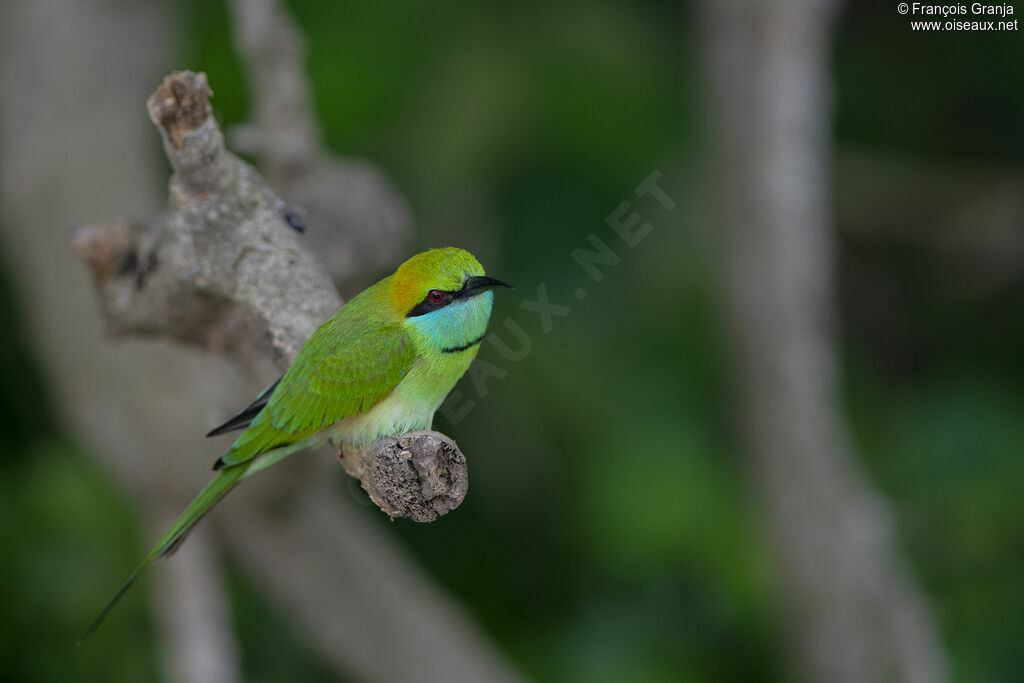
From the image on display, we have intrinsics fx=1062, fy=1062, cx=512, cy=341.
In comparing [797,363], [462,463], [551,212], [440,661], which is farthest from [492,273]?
[462,463]

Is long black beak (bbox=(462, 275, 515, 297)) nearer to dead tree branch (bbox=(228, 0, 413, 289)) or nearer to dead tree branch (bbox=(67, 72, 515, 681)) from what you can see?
dead tree branch (bbox=(67, 72, 515, 681))

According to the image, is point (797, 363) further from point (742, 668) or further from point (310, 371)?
point (310, 371)

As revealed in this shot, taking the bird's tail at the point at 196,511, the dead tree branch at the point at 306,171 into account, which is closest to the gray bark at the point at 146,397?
the dead tree branch at the point at 306,171

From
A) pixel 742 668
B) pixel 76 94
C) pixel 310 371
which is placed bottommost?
pixel 742 668

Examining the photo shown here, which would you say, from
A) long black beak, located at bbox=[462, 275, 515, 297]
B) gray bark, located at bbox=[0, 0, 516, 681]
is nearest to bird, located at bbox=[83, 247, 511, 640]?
long black beak, located at bbox=[462, 275, 515, 297]

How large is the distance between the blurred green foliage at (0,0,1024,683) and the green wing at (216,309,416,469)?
57.2 inches

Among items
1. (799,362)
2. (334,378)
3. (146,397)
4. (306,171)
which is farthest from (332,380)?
(799,362)

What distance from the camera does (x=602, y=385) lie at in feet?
11.5

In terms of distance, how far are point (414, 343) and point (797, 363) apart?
1739 millimetres

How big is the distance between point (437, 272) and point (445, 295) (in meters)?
0.04

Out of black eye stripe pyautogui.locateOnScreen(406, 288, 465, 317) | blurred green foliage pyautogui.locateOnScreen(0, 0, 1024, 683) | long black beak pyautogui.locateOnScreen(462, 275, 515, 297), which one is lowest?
blurred green foliage pyautogui.locateOnScreen(0, 0, 1024, 683)

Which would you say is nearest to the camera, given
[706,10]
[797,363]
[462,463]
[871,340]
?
[462,463]

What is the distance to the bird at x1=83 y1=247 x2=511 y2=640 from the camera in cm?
164

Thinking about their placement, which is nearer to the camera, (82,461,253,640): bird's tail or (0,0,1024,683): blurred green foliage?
(82,461,253,640): bird's tail
